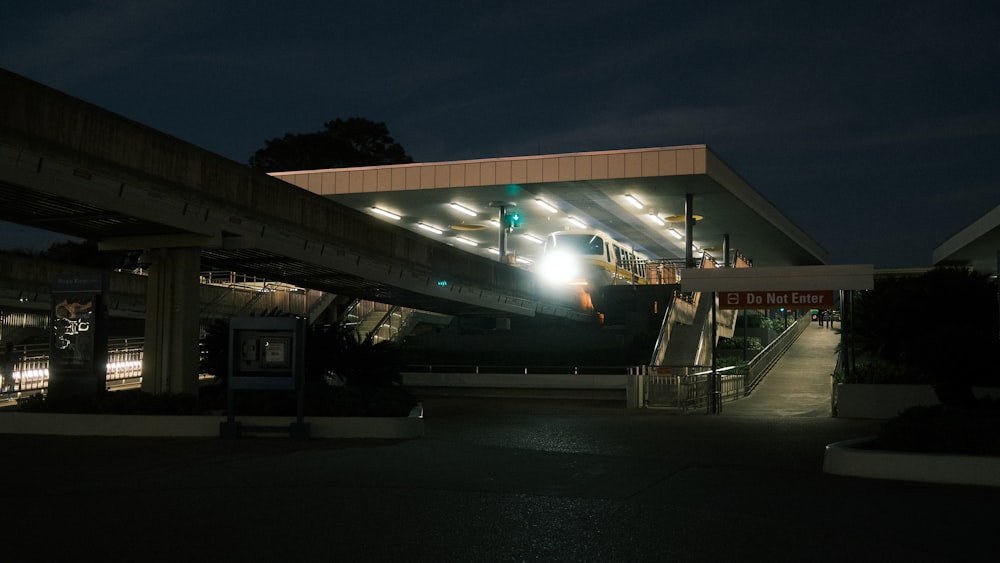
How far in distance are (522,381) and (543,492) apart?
1954 cm

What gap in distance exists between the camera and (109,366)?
26.8 meters

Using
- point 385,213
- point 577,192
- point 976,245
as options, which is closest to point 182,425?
point 577,192

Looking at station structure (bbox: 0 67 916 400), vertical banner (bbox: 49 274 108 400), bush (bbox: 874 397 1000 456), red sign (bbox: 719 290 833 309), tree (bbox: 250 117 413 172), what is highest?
tree (bbox: 250 117 413 172)

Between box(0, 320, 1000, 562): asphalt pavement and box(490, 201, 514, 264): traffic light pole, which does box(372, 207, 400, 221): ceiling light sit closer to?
box(490, 201, 514, 264): traffic light pole

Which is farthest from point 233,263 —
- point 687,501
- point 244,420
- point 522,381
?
point 687,501

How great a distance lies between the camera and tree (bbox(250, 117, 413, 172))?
3118 inches

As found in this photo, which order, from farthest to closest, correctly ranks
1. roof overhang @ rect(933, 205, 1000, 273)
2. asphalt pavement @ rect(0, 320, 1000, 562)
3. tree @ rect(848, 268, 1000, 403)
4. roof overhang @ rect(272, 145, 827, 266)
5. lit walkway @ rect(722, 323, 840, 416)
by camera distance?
roof overhang @ rect(933, 205, 1000, 273), roof overhang @ rect(272, 145, 827, 266), lit walkway @ rect(722, 323, 840, 416), tree @ rect(848, 268, 1000, 403), asphalt pavement @ rect(0, 320, 1000, 562)

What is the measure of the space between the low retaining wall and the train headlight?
1779 centimetres

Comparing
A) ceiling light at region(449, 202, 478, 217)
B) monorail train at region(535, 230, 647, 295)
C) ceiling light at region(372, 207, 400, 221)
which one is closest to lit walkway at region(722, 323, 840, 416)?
monorail train at region(535, 230, 647, 295)

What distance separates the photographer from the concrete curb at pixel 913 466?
446 inches

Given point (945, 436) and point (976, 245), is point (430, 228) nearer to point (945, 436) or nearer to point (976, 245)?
point (976, 245)

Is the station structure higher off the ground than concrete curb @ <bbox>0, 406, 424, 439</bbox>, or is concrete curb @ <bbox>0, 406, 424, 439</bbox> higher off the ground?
the station structure

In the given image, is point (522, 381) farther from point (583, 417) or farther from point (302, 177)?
point (302, 177)

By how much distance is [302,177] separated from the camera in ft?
147
